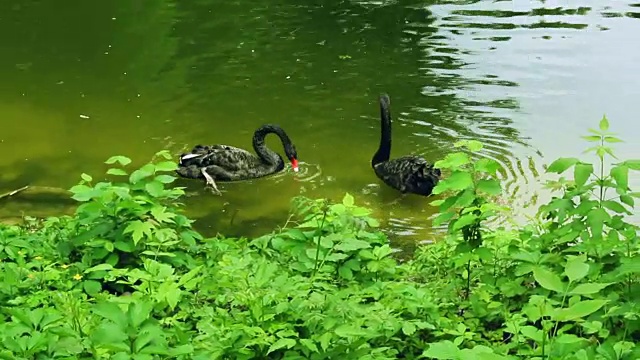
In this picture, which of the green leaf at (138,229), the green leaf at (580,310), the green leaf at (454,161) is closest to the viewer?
the green leaf at (580,310)

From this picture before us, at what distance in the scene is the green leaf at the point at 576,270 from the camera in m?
2.40

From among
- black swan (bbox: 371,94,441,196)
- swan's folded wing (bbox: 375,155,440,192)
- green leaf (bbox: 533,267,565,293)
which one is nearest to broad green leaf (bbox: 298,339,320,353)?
green leaf (bbox: 533,267,565,293)

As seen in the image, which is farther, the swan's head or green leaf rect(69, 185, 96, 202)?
the swan's head

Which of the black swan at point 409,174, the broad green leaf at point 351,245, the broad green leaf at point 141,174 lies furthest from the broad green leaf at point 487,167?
the black swan at point 409,174

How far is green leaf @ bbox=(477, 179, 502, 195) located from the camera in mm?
3449

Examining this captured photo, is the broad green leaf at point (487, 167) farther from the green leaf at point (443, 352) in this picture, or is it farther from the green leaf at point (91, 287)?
the green leaf at point (91, 287)

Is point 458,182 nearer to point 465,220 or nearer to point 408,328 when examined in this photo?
point 465,220

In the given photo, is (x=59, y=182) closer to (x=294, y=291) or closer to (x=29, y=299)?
(x=29, y=299)

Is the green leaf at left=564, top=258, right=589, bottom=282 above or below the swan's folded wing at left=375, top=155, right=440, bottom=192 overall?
above

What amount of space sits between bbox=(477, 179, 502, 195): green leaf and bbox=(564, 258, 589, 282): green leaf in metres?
0.99

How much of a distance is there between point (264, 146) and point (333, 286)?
179 inches

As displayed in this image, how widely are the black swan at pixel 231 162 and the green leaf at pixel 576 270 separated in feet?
17.0

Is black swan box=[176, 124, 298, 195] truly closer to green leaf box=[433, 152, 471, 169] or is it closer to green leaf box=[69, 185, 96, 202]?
green leaf box=[69, 185, 96, 202]

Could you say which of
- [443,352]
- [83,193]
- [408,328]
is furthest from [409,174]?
[443,352]
